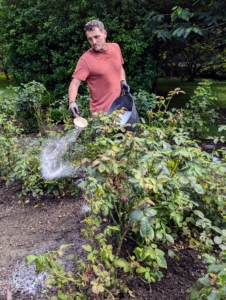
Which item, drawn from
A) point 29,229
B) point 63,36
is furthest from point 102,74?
point 63,36

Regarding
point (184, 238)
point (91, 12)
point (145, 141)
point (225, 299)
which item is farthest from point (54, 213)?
point (91, 12)

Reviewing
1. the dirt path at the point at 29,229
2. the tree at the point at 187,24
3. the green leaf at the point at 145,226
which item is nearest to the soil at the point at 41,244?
the dirt path at the point at 29,229

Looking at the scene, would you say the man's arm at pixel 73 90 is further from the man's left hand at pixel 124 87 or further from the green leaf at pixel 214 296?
the green leaf at pixel 214 296

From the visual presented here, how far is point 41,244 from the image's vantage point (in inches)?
90.4

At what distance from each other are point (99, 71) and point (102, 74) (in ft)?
0.15

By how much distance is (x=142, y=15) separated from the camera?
5613mm

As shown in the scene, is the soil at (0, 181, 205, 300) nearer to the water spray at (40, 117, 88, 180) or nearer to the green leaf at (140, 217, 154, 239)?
the water spray at (40, 117, 88, 180)

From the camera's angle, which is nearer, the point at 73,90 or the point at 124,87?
the point at 73,90

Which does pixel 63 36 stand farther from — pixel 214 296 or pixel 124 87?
pixel 214 296

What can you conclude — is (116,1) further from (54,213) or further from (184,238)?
(184,238)

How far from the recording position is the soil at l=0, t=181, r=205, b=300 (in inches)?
71.8

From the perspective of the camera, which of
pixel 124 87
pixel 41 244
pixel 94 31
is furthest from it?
pixel 124 87

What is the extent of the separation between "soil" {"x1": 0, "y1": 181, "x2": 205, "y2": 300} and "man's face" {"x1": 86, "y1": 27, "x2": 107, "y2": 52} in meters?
1.43

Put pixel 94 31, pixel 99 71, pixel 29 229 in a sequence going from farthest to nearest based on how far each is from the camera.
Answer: pixel 99 71
pixel 94 31
pixel 29 229
